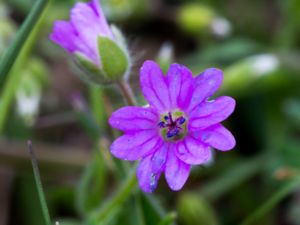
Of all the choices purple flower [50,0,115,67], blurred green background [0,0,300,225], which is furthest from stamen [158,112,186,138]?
blurred green background [0,0,300,225]

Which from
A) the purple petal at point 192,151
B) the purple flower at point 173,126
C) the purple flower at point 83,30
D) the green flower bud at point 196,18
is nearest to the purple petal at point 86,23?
the purple flower at point 83,30

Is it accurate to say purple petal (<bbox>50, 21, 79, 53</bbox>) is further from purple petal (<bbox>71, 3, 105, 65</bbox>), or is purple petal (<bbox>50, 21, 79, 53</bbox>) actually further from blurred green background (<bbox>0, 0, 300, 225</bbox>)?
blurred green background (<bbox>0, 0, 300, 225</bbox>)

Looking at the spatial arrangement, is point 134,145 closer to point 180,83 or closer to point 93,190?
point 180,83

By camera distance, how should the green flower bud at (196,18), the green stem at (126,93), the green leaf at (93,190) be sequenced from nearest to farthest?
the green stem at (126,93) → the green leaf at (93,190) → the green flower bud at (196,18)

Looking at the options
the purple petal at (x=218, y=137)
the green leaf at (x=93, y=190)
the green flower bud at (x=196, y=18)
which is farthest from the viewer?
the green flower bud at (x=196, y=18)

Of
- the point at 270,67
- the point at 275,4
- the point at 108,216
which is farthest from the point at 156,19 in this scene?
the point at 108,216

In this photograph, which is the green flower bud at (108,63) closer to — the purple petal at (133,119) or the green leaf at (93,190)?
the purple petal at (133,119)
